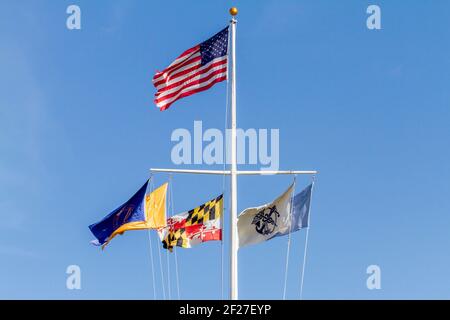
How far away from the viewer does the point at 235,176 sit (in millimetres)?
34750

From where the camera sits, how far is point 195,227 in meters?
35.0

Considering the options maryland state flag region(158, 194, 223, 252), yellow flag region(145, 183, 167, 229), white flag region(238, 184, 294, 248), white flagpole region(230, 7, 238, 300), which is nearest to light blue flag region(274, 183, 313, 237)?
white flag region(238, 184, 294, 248)

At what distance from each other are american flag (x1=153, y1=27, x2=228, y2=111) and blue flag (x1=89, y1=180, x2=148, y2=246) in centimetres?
426

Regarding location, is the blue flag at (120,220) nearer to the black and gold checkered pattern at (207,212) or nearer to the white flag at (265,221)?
the black and gold checkered pattern at (207,212)

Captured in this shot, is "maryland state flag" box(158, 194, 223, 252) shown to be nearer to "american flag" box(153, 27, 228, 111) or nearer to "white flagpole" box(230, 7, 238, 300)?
"white flagpole" box(230, 7, 238, 300)

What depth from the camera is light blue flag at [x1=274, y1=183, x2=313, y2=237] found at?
34.4m

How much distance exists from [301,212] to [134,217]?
Result: 6862mm

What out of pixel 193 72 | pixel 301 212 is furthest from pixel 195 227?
pixel 193 72

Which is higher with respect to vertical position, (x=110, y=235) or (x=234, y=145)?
(x=234, y=145)
